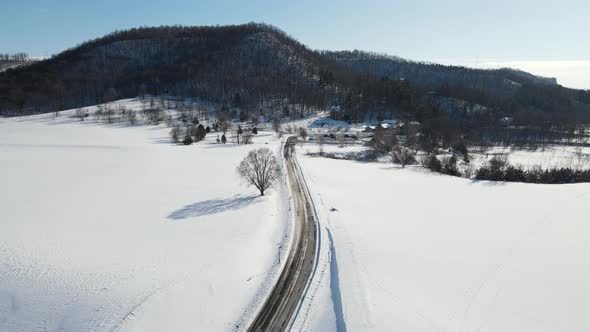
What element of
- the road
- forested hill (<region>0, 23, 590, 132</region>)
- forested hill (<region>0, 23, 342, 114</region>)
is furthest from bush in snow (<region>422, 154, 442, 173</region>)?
forested hill (<region>0, 23, 342, 114</region>)

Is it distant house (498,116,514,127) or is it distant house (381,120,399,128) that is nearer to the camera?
distant house (381,120,399,128)

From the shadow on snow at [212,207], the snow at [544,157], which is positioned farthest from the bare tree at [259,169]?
the snow at [544,157]

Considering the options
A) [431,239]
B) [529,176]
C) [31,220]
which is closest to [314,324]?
[431,239]

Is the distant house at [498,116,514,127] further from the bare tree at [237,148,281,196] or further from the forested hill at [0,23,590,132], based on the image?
the bare tree at [237,148,281,196]

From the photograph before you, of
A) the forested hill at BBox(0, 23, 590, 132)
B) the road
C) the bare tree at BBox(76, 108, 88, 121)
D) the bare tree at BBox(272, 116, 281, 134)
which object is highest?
the forested hill at BBox(0, 23, 590, 132)

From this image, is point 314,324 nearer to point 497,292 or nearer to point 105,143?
point 497,292

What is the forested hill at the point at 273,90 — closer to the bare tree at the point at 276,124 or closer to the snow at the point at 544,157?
the bare tree at the point at 276,124

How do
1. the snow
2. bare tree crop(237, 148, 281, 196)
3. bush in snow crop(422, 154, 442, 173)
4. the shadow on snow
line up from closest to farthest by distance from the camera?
the shadow on snow
bare tree crop(237, 148, 281, 196)
bush in snow crop(422, 154, 442, 173)
the snow
